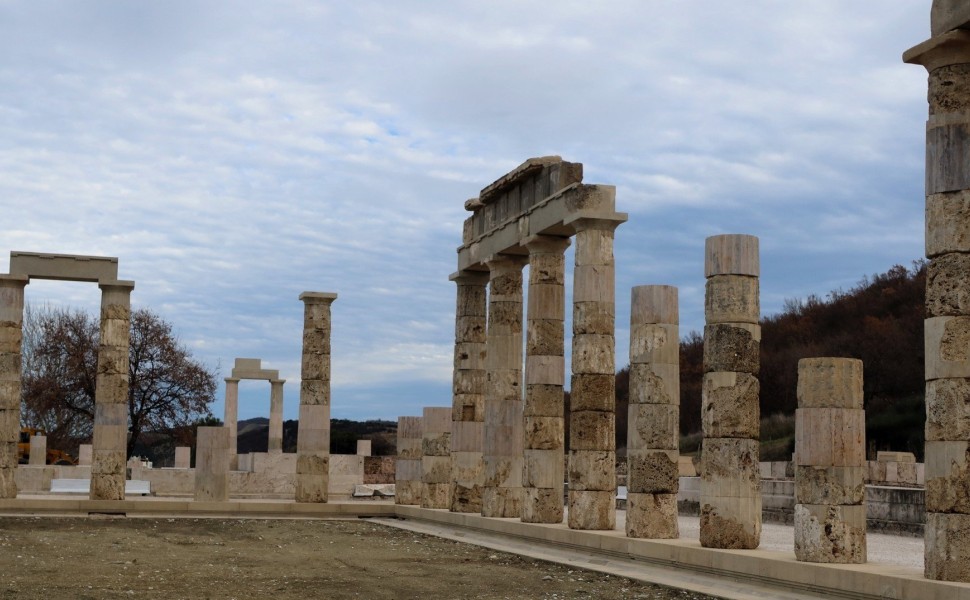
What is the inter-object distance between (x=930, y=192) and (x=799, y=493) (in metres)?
3.35

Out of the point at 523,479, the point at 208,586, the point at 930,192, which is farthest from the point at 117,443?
the point at 930,192

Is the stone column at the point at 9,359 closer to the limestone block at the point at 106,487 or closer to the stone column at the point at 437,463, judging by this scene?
the limestone block at the point at 106,487

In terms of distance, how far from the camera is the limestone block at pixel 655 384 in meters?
15.9

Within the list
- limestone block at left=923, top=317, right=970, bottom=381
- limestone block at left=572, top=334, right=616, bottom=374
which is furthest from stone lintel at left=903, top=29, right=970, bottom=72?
limestone block at left=572, top=334, right=616, bottom=374

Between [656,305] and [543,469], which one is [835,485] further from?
[543,469]

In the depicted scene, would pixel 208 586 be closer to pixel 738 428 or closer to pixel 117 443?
pixel 738 428

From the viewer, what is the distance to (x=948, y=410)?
34.4ft

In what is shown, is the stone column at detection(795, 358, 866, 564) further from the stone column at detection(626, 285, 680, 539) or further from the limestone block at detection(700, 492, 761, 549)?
the stone column at detection(626, 285, 680, 539)

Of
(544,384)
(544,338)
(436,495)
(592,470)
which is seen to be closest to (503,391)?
(544,384)

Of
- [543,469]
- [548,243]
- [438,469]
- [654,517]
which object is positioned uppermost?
[548,243]

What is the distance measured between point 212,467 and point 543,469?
9243 millimetres

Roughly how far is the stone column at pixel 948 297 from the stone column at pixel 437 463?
14.1 metres

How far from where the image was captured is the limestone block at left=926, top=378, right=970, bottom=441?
10.4 meters

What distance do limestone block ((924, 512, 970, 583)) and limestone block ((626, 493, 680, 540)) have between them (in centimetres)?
526
